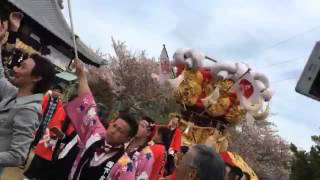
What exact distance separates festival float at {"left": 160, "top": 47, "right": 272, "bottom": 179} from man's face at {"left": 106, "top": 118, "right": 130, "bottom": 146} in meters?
3.65

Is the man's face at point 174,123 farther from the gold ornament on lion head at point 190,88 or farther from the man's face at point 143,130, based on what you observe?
the man's face at point 143,130

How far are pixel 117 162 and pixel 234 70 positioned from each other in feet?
13.8

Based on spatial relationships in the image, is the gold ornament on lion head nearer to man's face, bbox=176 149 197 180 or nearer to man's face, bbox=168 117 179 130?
man's face, bbox=168 117 179 130

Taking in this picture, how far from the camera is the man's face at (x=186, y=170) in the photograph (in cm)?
279

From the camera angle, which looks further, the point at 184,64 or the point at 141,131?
the point at 184,64

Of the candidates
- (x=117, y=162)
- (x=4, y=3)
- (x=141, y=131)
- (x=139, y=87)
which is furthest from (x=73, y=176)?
(x=139, y=87)

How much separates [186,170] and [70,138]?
2338mm

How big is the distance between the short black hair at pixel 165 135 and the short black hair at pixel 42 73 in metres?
3.23

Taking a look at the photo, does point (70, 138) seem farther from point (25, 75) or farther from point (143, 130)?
point (25, 75)

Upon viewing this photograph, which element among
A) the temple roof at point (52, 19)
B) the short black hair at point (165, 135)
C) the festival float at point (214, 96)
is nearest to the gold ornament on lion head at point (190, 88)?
the festival float at point (214, 96)

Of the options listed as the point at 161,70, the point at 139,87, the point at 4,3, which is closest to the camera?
the point at 161,70

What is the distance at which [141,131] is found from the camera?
5246mm

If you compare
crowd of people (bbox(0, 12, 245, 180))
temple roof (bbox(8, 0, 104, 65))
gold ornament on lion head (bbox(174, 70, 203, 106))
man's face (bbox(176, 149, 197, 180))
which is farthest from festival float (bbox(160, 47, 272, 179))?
temple roof (bbox(8, 0, 104, 65))

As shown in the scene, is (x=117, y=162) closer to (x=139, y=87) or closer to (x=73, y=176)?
(x=73, y=176)
